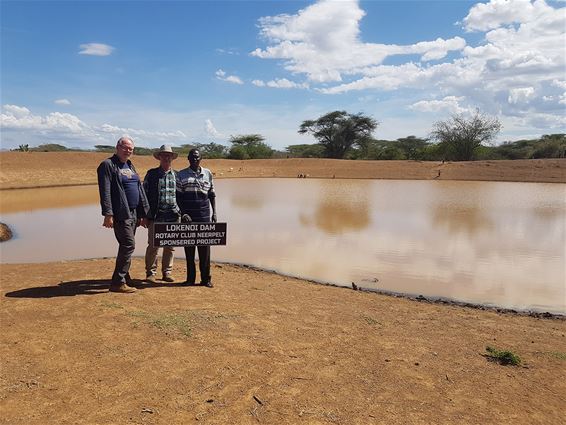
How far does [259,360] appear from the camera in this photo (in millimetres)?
3785

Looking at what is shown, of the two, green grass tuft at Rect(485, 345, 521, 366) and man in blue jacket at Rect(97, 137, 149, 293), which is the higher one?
man in blue jacket at Rect(97, 137, 149, 293)

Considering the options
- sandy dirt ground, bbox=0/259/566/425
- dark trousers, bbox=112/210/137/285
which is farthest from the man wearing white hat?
sandy dirt ground, bbox=0/259/566/425

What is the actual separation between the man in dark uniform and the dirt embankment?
2809 cm

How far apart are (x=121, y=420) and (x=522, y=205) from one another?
21.3 meters

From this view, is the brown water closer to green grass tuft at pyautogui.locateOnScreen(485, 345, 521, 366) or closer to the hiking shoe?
green grass tuft at pyautogui.locateOnScreen(485, 345, 521, 366)

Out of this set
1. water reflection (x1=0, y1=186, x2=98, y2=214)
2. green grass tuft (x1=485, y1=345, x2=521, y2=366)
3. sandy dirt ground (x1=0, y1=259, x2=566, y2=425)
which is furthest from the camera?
water reflection (x1=0, y1=186, x2=98, y2=214)

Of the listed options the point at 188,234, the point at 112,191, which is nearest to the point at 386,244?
the point at 188,234

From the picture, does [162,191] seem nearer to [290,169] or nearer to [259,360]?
[259,360]

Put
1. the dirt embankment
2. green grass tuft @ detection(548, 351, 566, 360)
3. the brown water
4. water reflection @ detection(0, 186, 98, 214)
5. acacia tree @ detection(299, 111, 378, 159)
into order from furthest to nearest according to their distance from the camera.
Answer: acacia tree @ detection(299, 111, 378, 159) → the dirt embankment → water reflection @ detection(0, 186, 98, 214) → the brown water → green grass tuft @ detection(548, 351, 566, 360)

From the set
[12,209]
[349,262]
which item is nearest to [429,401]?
[349,262]

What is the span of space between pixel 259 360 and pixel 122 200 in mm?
2650

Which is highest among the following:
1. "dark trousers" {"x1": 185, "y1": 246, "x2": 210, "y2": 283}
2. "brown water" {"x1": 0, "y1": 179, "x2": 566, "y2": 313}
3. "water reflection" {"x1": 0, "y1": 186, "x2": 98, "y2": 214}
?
"dark trousers" {"x1": 185, "y1": 246, "x2": 210, "y2": 283}

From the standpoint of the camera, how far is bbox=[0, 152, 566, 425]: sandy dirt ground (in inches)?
120

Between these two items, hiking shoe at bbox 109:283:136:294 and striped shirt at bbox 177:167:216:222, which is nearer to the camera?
hiking shoe at bbox 109:283:136:294
